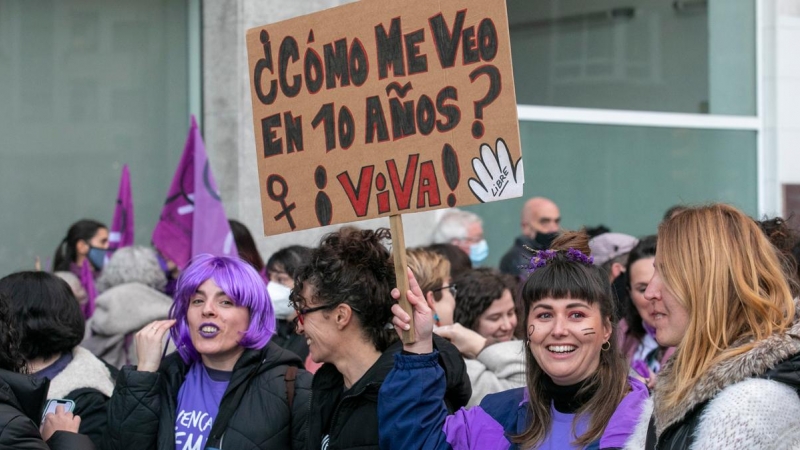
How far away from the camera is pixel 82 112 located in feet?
28.1

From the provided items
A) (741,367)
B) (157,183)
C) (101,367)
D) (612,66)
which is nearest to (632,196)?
(612,66)

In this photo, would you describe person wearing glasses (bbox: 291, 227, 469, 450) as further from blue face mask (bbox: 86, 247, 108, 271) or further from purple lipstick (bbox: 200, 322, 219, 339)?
blue face mask (bbox: 86, 247, 108, 271)

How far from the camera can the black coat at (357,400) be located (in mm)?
3656

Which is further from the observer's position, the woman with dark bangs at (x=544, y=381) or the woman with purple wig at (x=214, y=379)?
the woman with purple wig at (x=214, y=379)

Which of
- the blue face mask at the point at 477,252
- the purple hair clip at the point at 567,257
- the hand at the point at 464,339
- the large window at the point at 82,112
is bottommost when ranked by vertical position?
the hand at the point at 464,339

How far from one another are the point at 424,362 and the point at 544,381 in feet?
1.24

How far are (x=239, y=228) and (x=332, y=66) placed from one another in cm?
306

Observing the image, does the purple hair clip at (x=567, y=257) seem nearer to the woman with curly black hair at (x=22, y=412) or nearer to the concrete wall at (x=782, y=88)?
the woman with curly black hair at (x=22, y=412)

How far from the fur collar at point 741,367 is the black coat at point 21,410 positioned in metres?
1.90

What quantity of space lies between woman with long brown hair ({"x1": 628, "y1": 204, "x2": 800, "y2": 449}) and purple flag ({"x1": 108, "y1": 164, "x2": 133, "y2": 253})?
17.1ft

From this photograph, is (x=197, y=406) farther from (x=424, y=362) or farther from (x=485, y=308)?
(x=485, y=308)

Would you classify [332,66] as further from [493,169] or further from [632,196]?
[632,196]

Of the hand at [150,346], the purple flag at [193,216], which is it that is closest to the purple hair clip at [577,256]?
the hand at [150,346]

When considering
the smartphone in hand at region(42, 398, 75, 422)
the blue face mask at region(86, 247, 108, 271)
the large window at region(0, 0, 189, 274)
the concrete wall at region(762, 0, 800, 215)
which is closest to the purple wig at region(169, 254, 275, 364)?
the smartphone in hand at region(42, 398, 75, 422)
